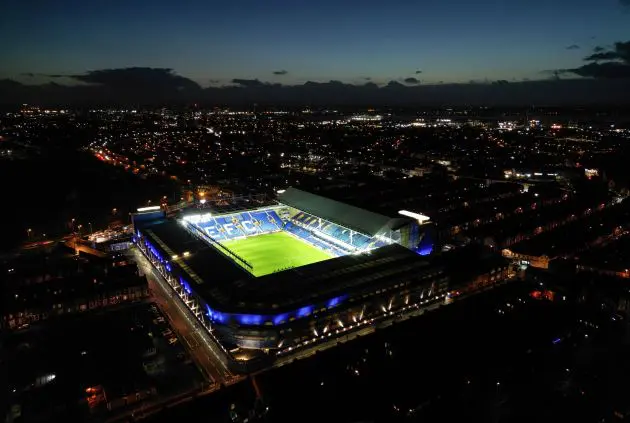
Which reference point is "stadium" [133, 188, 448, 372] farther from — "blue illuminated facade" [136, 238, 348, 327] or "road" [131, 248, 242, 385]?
"road" [131, 248, 242, 385]

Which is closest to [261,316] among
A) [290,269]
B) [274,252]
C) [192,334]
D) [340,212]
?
[192,334]

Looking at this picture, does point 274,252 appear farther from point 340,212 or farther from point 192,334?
point 192,334

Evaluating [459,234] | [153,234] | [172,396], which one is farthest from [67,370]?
[459,234]

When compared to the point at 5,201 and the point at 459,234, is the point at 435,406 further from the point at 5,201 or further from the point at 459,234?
the point at 5,201

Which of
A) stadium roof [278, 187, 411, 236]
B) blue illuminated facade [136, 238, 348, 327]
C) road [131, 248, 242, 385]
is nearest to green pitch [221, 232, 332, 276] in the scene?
stadium roof [278, 187, 411, 236]

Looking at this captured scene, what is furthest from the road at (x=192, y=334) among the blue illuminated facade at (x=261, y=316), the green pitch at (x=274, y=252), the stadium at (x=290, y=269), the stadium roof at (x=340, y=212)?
the stadium roof at (x=340, y=212)

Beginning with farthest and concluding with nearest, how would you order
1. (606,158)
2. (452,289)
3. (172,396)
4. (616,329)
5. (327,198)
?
(606,158), (327,198), (452,289), (616,329), (172,396)
